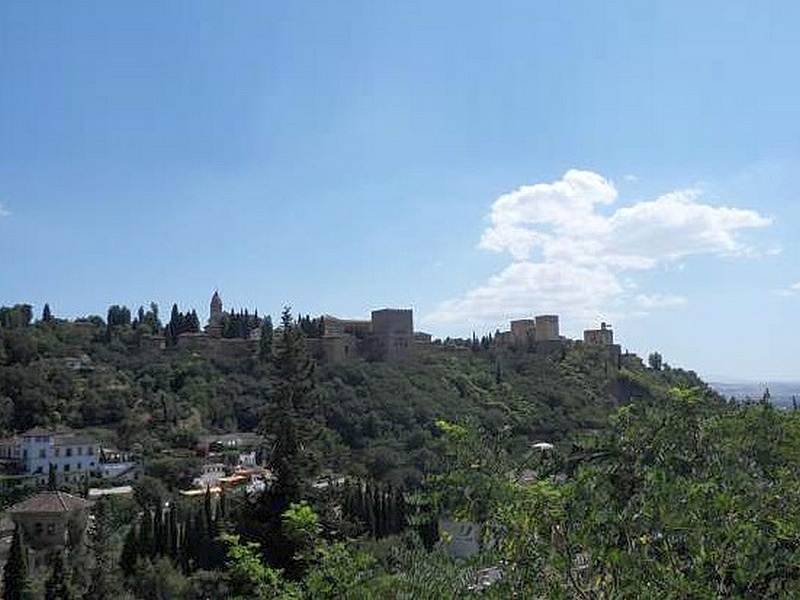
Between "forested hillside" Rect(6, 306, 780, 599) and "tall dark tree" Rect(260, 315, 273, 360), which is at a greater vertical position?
A: "tall dark tree" Rect(260, 315, 273, 360)

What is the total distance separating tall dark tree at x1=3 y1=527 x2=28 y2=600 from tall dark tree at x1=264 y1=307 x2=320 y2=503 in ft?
39.5

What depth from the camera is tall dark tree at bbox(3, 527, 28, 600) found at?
20.7m

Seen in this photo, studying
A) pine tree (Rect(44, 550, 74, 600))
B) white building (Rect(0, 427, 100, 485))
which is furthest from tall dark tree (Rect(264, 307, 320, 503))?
white building (Rect(0, 427, 100, 485))

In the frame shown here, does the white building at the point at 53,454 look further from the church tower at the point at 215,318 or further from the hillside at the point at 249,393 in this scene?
the church tower at the point at 215,318

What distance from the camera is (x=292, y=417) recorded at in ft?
39.8

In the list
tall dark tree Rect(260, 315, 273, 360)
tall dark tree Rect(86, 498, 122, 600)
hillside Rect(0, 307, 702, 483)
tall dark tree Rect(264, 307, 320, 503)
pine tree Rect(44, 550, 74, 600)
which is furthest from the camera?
tall dark tree Rect(260, 315, 273, 360)

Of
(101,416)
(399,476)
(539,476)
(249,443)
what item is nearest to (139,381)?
(101,416)

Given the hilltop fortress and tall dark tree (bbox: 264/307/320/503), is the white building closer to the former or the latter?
the hilltop fortress

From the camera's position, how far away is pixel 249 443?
151 feet

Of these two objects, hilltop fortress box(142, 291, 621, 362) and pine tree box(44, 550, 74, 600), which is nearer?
pine tree box(44, 550, 74, 600)

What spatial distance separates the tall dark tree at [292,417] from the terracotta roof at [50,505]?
1996cm

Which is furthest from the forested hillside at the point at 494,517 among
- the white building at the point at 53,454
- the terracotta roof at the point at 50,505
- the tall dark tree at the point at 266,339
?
the tall dark tree at the point at 266,339

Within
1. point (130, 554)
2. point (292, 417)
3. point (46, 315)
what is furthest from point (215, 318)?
point (292, 417)

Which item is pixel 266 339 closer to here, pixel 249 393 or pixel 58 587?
pixel 249 393
